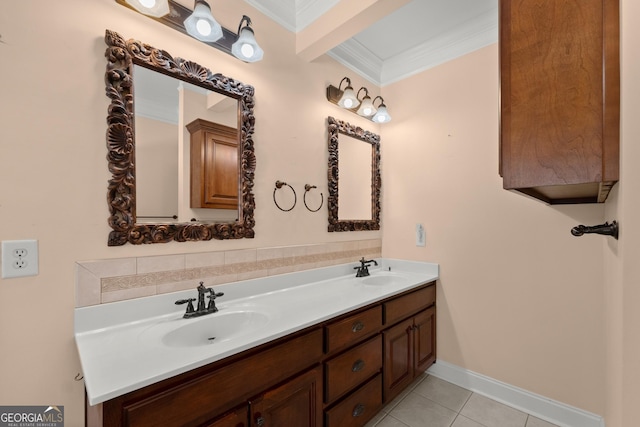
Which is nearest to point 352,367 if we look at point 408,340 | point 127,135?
point 408,340

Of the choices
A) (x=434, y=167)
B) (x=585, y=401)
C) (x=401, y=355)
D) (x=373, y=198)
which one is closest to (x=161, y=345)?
(x=401, y=355)

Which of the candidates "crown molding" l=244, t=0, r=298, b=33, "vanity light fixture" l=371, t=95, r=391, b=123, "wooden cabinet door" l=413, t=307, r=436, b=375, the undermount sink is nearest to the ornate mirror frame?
the undermount sink

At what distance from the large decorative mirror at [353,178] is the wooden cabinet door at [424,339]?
805 mm

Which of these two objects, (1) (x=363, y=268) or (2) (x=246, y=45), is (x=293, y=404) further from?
(2) (x=246, y=45)

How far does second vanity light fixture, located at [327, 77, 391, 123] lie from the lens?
199 cm

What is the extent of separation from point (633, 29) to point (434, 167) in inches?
64.1

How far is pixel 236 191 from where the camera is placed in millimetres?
1524

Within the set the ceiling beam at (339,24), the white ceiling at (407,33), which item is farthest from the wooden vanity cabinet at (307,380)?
the white ceiling at (407,33)

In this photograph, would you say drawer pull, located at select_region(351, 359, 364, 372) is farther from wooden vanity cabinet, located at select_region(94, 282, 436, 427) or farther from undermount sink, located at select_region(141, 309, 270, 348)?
undermount sink, located at select_region(141, 309, 270, 348)

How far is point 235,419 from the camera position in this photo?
0.94 metres

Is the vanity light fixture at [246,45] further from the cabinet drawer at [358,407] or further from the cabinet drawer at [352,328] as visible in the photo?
the cabinet drawer at [358,407]

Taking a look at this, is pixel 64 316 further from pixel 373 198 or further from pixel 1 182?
pixel 373 198

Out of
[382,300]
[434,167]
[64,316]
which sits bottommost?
[382,300]

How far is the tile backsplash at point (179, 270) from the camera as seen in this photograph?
109 cm
